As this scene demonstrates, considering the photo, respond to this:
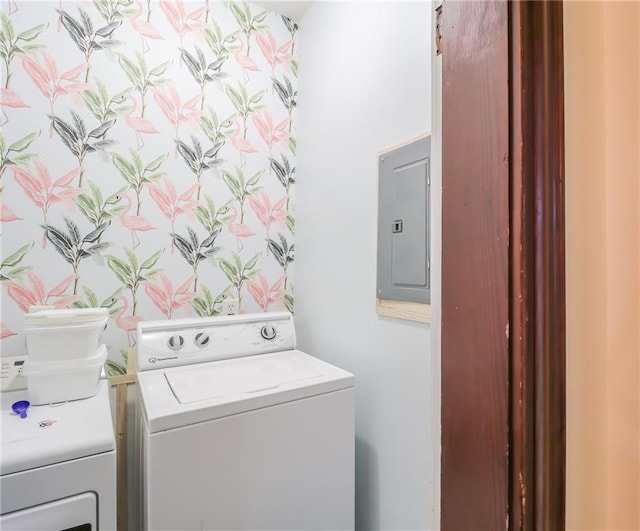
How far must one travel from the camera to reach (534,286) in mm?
454

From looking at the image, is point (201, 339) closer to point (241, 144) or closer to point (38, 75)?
point (241, 144)

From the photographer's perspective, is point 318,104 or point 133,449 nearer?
point 133,449

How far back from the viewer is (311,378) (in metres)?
1.30

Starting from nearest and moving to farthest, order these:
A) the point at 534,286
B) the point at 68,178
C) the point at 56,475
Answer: the point at 534,286 → the point at 56,475 → the point at 68,178

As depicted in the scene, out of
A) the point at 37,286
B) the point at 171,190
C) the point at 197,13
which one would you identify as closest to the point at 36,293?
the point at 37,286

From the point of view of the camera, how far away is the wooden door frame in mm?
448

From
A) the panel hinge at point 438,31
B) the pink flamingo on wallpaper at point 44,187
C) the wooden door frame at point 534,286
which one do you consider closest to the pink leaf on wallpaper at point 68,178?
the pink flamingo on wallpaper at point 44,187

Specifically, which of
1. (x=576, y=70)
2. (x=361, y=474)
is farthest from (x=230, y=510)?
(x=576, y=70)

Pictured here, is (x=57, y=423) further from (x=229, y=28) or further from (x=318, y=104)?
(x=229, y=28)

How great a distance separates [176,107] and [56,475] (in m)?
1.46

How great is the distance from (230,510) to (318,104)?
173cm

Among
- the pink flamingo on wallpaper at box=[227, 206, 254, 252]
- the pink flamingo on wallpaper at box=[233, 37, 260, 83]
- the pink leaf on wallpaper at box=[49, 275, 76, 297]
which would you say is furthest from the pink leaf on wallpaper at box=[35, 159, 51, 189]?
the pink flamingo on wallpaper at box=[233, 37, 260, 83]

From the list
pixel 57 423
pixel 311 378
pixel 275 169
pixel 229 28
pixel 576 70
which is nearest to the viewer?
pixel 576 70

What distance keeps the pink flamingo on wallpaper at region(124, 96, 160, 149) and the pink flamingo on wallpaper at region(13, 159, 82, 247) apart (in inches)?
11.4
